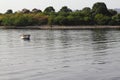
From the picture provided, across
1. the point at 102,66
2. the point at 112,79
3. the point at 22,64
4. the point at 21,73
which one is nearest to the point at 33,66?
the point at 22,64

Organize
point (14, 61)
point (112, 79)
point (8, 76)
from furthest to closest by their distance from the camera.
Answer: point (14, 61) < point (8, 76) < point (112, 79)

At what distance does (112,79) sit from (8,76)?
10313 millimetres

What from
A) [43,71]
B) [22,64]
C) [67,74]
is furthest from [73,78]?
[22,64]

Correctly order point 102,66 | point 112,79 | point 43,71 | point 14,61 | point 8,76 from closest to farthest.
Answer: point 112,79, point 8,76, point 43,71, point 102,66, point 14,61

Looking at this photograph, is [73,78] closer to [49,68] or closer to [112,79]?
[112,79]

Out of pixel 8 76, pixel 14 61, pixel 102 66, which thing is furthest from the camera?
pixel 14 61

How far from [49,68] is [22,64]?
15.7 feet

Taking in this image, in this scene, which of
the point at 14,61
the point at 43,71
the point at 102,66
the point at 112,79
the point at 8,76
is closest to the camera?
the point at 112,79

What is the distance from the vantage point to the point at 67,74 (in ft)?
126

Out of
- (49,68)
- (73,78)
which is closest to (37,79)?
(73,78)

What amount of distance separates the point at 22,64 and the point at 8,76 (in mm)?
8542

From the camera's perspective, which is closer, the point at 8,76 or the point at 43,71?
the point at 8,76

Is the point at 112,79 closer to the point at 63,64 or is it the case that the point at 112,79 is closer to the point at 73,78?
the point at 73,78

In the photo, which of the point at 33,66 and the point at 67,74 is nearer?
the point at 67,74
